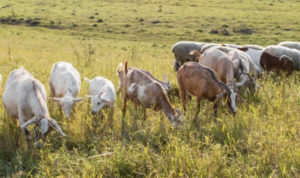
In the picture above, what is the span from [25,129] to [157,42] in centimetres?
2508

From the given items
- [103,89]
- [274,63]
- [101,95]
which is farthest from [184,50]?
[101,95]

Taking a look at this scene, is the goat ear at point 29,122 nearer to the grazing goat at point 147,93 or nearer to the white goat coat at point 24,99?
the white goat coat at point 24,99

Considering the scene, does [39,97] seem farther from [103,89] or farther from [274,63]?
[274,63]

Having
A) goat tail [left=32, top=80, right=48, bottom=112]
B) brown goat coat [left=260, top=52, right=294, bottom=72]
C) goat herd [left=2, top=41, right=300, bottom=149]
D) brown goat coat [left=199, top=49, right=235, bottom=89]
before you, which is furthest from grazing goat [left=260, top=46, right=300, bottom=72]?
goat tail [left=32, top=80, right=48, bottom=112]

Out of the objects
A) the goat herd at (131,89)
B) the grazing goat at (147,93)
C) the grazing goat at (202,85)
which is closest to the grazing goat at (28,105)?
the goat herd at (131,89)

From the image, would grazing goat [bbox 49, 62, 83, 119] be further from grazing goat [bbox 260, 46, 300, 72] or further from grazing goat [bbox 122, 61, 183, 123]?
grazing goat [bbox 260, 46, 300, 72]

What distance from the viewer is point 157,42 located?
30.0 metres

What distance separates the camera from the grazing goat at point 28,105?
5273mm

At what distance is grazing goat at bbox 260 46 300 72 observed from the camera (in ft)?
32.7

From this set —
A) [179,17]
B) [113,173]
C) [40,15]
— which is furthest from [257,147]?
[40,15]

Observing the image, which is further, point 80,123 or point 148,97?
point 148,97

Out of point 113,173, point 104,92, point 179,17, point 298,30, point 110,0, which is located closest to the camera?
point 113,173

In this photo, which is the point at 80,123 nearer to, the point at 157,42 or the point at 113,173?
the point at 113,173

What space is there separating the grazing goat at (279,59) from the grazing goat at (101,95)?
4867 millimetres
